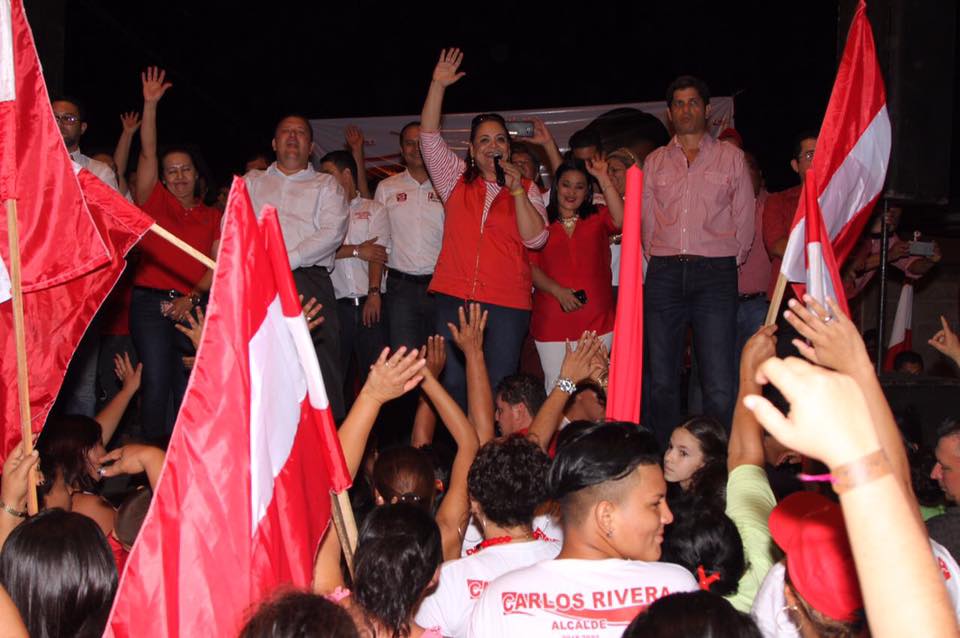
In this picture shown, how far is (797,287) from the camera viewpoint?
4.44 metres

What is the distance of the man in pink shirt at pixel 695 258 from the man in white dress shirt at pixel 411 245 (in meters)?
1.80

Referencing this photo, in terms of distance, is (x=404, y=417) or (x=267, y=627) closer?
(x=267, y=627)

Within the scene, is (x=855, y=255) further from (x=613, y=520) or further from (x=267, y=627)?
(x=267, y=627)

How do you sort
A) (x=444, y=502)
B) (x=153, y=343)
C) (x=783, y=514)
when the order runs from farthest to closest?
(x=153, y=343) → (x=444, y=502) → (x=783, y=514)

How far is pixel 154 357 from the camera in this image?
22.5 feet

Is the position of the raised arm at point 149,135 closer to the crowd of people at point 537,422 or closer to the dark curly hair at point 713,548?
the crowd of people at point 537,422

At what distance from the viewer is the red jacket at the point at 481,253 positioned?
21.4 ft

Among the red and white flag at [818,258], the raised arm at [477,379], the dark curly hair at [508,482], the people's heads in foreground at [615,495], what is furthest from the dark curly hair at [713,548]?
the raised arm at [477,379]

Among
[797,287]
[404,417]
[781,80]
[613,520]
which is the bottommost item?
[404,417]

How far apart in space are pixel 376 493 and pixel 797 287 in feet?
6.31

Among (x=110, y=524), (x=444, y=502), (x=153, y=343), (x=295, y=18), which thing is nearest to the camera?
(x=444, y=502)

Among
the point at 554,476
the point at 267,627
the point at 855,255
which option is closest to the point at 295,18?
the point at 855,255

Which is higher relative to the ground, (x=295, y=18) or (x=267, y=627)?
(x=295, y=18)

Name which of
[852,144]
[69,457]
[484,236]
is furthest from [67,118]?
[852,144]
